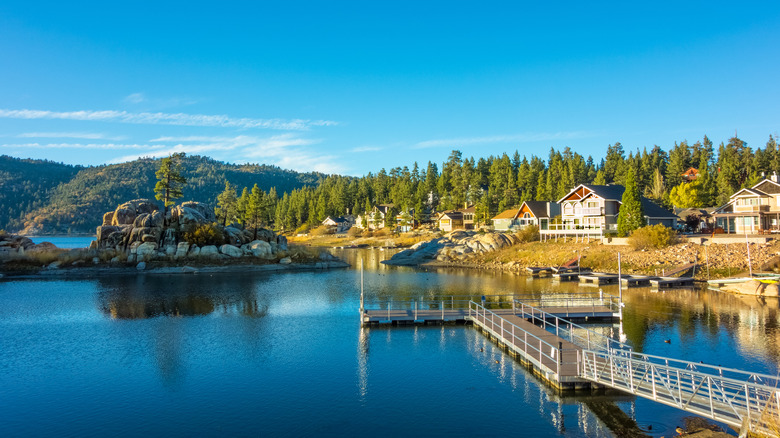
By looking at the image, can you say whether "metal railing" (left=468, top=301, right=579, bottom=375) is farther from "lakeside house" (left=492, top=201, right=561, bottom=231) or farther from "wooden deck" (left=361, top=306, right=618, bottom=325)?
"lakeside house" (left=492, top=201, right=561, bottom=231)

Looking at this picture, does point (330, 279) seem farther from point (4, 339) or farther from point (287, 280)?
point (4, 339)

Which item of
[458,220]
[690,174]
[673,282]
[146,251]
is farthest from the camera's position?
[690,174]

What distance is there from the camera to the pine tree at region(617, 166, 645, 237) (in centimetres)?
6538

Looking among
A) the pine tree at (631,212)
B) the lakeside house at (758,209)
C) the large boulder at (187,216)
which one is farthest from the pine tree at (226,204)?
the lakeside house at (758,209)

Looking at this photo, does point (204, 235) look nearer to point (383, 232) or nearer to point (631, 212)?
point (631, 212)

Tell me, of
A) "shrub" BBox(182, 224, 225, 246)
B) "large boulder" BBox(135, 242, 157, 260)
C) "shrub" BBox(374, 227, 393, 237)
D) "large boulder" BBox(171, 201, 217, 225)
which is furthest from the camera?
"shrub" BBox(374, 227, 393, 237)

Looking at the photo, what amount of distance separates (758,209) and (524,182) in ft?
213

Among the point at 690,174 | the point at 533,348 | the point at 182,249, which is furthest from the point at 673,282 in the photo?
the point at 690,174

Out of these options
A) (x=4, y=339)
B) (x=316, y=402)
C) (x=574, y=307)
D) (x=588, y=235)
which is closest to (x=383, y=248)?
(x=588, y=235)

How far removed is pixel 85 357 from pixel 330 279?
36392mm

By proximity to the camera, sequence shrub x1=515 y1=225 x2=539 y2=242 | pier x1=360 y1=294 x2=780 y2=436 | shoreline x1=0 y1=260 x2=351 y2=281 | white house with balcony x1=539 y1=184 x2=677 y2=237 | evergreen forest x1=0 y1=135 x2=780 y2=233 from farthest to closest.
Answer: evergreen forest x1=0 y1=135 x2=780 y2=233, shrub x1=515 y1=225 x2=539 y2=242, white house with balcony x1=539 y1=184 x2=677 y2=237, shoreline x1=0 y1=260 x2=351 y2=281, pier x1=360 y1=294 x2=780 y2=436

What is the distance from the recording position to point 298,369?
23062 mm

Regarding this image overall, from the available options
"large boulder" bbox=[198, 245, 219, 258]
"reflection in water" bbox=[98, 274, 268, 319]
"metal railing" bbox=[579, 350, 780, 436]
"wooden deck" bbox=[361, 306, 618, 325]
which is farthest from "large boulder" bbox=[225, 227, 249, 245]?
"metal railing" bbox=[579, 350, 780, 436]

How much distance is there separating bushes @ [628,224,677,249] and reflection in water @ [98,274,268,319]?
159ft
